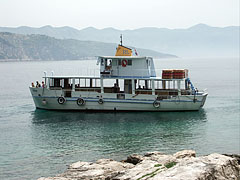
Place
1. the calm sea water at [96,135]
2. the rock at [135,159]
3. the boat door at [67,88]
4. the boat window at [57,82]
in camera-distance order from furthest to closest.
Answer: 1. the boat window at [57,82]
2. the boat door at [67,88]
3. the calm sea water at [96,135]
4. the rock at [135,159]

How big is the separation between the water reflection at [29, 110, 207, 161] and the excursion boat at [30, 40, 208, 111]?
35.8 inches

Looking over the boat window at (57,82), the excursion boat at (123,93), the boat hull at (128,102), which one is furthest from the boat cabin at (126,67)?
the boat window at (57,82)

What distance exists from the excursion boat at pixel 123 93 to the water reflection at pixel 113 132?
2.99ft

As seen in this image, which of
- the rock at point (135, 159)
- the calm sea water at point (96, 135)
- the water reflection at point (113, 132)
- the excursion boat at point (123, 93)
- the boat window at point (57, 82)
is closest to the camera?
the rock at point (135, 159)

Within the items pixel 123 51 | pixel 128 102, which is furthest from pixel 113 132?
pixel 123 51

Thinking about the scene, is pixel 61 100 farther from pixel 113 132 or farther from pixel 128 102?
pixel 113 132

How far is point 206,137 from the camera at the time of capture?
101 feet

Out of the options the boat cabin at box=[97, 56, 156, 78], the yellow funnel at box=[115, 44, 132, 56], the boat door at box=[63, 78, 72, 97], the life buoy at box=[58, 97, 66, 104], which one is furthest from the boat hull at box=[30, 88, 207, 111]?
the yellow funnel at box=[115, 44, 132, 56]

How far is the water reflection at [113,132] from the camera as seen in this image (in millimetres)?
27031

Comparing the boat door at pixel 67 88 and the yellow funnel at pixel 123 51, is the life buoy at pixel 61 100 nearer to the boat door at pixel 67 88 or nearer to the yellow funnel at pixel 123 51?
the boat door at pixel 67 88

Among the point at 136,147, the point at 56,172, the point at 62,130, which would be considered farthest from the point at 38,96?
the point at 56,172

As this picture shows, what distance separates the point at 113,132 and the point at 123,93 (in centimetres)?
888

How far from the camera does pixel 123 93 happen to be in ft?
135

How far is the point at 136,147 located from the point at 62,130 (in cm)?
886
